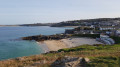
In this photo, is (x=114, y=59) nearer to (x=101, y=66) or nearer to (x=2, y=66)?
(x=101, y=66)

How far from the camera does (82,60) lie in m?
11.0

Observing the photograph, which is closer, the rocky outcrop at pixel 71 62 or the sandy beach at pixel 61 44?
the rocky outcrop at pixel 71 62

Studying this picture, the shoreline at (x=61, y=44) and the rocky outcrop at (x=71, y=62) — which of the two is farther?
the shoreline at (x=61, y=44)

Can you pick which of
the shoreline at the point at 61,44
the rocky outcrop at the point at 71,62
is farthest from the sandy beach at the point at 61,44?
the rocky outcrop at the point at 71,62

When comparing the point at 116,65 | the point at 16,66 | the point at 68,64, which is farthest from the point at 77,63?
the point at 16,66

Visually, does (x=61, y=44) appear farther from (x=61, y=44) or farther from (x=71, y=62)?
(x=71, y=62)

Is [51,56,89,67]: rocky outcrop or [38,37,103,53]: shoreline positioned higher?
[51,56,89,67]: rocky outcrop

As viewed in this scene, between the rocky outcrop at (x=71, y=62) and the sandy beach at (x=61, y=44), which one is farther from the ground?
the rocky outcrop at (x=71, y=62)

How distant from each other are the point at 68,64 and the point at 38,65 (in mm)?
2127

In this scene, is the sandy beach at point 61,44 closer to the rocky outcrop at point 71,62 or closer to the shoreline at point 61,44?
the shoreline at point 61,44

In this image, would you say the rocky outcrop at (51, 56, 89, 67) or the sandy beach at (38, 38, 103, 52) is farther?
the sandy beach at (38, 38, 103, 52)

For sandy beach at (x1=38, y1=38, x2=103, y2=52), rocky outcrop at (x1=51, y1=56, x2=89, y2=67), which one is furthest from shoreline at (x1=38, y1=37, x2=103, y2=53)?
rocky outcrop at (x1=51, y1=56, x2=89, y2=67)

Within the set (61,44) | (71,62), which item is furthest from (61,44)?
(71,62)

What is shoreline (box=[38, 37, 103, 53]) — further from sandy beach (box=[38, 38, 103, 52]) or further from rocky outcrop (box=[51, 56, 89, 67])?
rocky outcrop (box=[51, 56, 89, 67])
